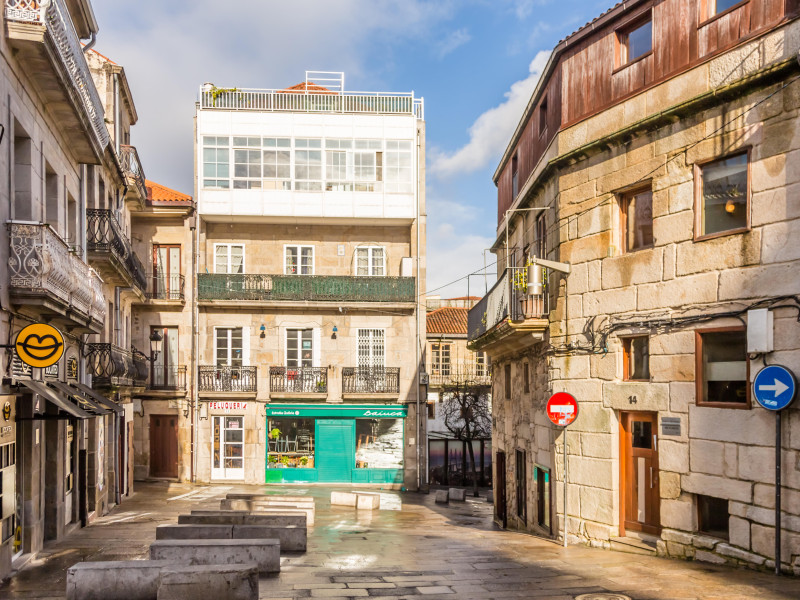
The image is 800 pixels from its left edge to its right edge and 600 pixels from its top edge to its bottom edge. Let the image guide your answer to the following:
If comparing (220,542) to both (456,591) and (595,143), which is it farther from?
(595,143)

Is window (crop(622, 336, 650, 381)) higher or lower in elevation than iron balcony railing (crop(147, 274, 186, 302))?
lower

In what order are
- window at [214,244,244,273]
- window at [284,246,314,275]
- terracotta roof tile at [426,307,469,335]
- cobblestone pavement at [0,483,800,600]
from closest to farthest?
cobblestone pavement at [0,483,800,600], window at [214,244,244,273], window at [284,246,314,275], terracotta roof tile at [426,307,469,335]

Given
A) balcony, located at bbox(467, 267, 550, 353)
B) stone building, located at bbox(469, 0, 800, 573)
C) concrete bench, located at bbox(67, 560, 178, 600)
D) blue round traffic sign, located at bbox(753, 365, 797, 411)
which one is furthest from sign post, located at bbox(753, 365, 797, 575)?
concrete bench, located at bbox(67, 560, 178, 600)

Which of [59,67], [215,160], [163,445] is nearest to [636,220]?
[59,67]

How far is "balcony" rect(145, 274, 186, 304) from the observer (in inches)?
1150

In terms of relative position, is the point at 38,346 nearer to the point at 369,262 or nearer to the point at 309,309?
the point at 309,309

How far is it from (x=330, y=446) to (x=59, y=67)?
1897 cm

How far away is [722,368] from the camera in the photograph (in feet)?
36.4

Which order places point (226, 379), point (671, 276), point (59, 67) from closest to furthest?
point (671, 276)
point (59, 67)
point (226, 379)

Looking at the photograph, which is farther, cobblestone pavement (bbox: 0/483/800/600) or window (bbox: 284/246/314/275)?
window (bbox: 284/246/314/275)

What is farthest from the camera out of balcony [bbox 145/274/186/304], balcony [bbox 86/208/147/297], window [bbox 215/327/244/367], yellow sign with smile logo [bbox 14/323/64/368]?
window [bbox 215/327/244/367]

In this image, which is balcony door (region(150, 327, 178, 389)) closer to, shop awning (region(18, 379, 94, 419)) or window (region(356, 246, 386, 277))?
window (region(356, 246, 386, 277))

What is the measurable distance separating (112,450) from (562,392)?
43.2 feet

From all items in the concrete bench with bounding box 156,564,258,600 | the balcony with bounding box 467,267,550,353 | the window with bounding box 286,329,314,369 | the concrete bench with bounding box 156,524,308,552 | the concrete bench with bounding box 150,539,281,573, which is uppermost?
the balcony with bounding box 467,267,550,353
